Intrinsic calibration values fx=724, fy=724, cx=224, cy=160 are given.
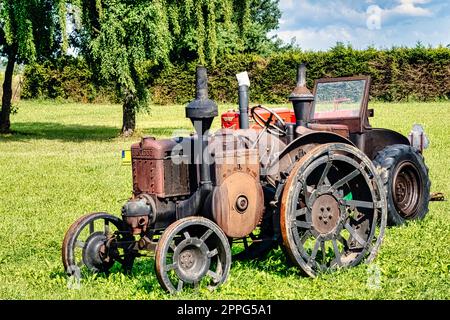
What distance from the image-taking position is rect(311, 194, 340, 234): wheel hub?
6.20 meters

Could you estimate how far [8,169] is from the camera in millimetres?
15617

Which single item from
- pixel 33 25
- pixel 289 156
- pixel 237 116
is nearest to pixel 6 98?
pixel 33 25

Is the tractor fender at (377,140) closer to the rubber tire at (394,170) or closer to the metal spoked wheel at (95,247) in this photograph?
the rubber tire at (394,170)

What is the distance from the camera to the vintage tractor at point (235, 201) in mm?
5793

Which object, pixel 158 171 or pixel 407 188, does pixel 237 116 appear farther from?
pixel 158 171

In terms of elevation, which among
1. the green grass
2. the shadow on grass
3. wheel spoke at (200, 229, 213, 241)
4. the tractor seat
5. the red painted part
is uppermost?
the red painted part

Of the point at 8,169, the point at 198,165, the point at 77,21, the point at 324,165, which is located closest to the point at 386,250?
the point at 324,165

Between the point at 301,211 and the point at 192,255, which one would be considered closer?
the point at 192,255

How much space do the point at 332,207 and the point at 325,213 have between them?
89 millimetres

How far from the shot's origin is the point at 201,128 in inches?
236

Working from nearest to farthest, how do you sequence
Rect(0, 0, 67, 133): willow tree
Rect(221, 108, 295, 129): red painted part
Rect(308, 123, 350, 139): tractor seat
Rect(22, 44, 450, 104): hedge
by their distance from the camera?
Rect(308, 123, 350, 139): tractor seat
Rect(221, 108, 295, 129): red painted part
Rect(0, 0, 67, 133): willow tree
Rect(22, 44, 450, 104): hedge

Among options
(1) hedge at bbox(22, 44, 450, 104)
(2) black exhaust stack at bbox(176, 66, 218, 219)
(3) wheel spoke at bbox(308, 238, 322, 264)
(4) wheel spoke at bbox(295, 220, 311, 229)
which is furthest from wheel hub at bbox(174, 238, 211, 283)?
(1) hedge at bbox(22, 44, 450, 104)

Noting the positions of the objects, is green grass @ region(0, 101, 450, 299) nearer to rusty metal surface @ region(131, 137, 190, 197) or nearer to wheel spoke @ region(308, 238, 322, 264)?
wheel spoke @ region(308, 238, 322, 264)

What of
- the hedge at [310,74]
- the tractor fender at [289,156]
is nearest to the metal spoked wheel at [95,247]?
the tractor fender at [289,156]
